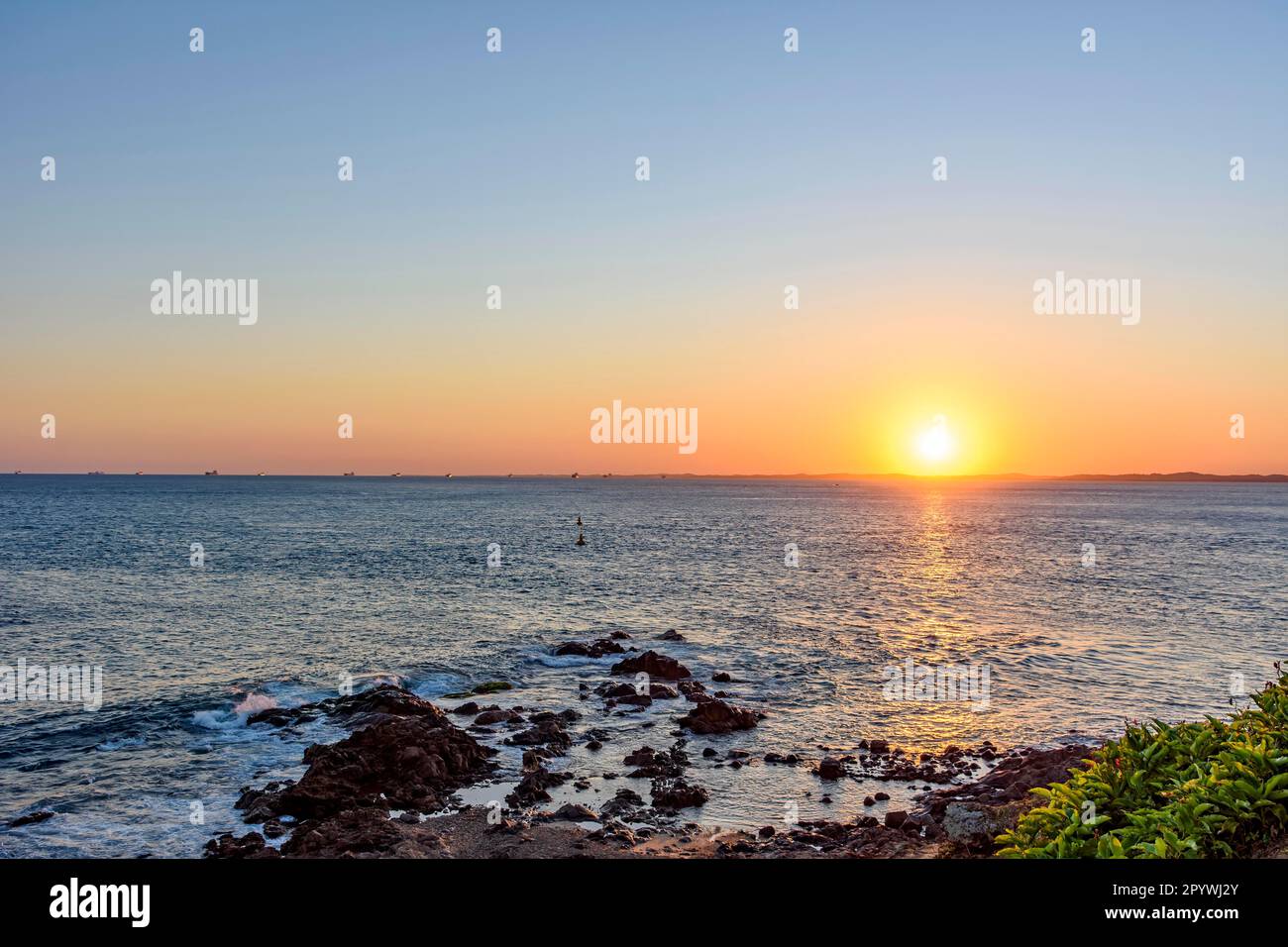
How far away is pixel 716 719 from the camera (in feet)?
86.0

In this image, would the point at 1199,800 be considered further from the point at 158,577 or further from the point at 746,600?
the point at 158,577

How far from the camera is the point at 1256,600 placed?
53.3m

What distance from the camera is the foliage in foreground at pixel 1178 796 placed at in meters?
8.14

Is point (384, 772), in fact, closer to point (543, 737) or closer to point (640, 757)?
point (543, 737)

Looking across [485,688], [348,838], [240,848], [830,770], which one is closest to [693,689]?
[485,688]

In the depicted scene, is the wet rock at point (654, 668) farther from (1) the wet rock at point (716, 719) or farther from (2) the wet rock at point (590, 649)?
(1) the wet rock at point (716, 719)

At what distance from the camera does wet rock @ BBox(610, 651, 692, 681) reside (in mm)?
33281

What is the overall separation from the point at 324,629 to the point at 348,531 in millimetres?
69990

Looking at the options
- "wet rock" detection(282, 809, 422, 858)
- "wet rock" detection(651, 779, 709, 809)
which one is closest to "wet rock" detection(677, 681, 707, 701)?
"wet rock" detection(651, 779, 709, 809)

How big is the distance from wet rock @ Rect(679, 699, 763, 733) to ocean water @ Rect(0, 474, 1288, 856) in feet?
1.67

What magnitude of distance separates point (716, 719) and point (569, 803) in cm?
780

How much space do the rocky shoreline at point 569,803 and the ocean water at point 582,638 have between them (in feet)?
2.20

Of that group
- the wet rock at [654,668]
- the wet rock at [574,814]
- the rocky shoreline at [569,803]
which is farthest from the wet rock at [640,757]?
the wet rock at [654,668]
